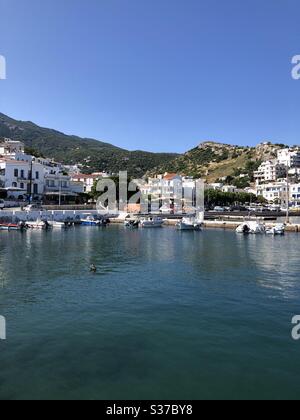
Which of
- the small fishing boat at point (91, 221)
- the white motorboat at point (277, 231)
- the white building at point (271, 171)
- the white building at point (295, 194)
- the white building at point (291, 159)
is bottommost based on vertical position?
the white motorboat at point (277, 231)

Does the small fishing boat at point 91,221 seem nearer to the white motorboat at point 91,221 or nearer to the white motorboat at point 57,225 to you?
the white motorboat at point 91,221

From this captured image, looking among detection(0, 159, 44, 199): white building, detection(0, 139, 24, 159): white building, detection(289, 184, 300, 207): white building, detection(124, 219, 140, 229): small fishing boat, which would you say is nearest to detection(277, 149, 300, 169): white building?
detection(289, 184, 300, 207): white building

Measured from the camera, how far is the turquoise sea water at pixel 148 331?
925 centimetres

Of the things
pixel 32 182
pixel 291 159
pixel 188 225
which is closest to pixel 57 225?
pixel 188 225

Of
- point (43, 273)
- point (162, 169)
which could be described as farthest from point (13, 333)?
point (162, 169)

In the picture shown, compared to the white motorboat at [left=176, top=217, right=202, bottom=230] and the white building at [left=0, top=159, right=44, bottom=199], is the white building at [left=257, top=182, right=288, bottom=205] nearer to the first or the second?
the white motorboat at [left=176, top=217, right=202, bottom=230]

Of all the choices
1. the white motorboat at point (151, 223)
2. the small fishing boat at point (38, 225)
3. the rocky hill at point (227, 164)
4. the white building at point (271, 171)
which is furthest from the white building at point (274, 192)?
the small fishing boat at point (38, 225)

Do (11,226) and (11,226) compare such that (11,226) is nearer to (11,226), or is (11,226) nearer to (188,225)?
(11,226)

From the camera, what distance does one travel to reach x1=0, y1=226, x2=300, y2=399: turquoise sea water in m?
9.25

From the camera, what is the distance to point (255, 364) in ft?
34.3

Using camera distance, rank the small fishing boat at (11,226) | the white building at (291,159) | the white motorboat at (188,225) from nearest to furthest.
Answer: the small fishing boat at (11,226) → the white motorboat at (188,225) → the white building at (291,159)

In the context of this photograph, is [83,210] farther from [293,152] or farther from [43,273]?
[293,152]
